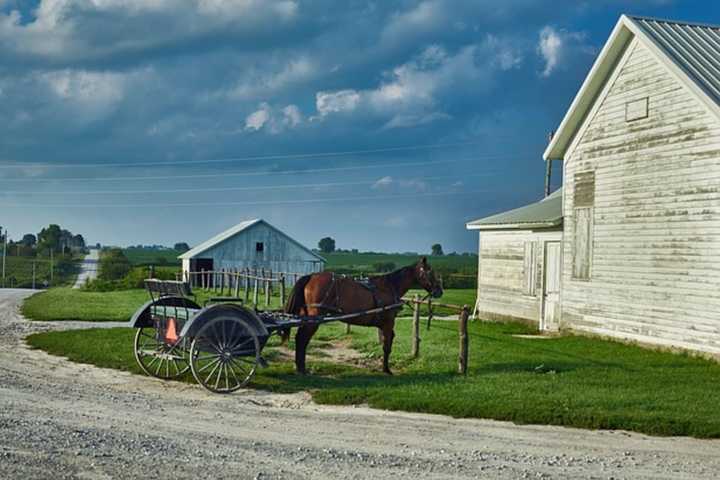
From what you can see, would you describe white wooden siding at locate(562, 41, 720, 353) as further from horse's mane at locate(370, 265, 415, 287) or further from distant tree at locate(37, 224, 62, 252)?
distant tree at locate(37, 224, 62, 252)

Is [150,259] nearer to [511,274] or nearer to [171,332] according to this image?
[511,274]

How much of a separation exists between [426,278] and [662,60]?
294 inches

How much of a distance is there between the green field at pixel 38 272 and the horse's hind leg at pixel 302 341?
185ft

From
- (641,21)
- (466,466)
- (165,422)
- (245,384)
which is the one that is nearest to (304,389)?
(245,384)

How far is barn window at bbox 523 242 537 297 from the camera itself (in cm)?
2302

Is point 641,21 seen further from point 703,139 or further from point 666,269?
point 666,269

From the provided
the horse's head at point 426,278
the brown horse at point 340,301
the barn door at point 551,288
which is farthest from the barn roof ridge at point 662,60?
the brown horse at point 340,301

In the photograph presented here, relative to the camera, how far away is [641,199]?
1791cm

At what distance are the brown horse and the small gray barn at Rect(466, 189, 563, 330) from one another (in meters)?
8.59

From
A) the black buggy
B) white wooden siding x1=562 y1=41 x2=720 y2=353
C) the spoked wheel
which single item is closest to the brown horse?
the black buggy

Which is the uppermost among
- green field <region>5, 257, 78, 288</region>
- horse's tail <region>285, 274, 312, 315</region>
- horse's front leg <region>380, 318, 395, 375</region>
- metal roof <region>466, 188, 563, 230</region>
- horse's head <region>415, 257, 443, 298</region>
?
metal roof <region>466, 188, 563, 230</region>

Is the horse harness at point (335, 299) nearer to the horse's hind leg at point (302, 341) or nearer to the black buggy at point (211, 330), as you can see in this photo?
the black buggy at point (211, 330)

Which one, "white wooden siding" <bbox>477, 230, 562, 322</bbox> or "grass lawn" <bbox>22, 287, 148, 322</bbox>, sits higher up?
"white wooden siding" <bbox>477, 230, 562, 322</bbox>

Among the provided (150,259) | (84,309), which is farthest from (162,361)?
(150,259)
